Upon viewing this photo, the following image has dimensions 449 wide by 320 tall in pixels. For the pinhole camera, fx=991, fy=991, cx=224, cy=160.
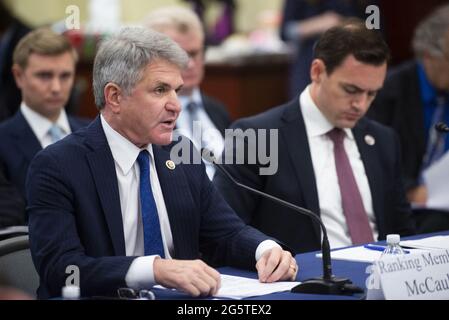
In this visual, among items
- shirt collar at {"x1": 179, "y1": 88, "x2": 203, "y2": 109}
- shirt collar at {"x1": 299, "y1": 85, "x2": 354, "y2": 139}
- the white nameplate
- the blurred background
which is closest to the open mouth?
the white nameplate

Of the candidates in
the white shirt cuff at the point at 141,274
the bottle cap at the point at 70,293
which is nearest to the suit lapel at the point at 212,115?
the white shirt cuff at the point at 141,274

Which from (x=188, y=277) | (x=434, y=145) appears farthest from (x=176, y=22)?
(x=188, y=277)

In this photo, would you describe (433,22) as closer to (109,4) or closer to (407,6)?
(407,6)

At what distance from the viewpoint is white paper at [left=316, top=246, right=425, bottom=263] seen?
337cm

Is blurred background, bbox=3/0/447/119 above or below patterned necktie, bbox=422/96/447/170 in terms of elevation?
above

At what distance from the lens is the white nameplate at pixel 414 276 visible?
8.61ft

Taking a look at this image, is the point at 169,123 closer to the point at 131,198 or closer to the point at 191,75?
the point at 131,198

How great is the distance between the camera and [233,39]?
32.0 feet

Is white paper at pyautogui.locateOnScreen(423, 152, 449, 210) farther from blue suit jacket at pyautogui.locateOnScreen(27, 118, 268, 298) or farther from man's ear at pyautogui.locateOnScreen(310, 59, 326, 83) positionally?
blue suit jacket at pyautogui.locateOnScreen(27, 118, 268, 298)

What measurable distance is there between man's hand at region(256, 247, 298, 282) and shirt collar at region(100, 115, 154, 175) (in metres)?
0.53

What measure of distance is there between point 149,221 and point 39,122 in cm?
194

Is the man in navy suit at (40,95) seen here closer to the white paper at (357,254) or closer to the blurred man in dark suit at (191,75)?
the blurred man in dark suit at (191,75)

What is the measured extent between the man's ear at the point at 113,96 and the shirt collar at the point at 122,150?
7 cm
